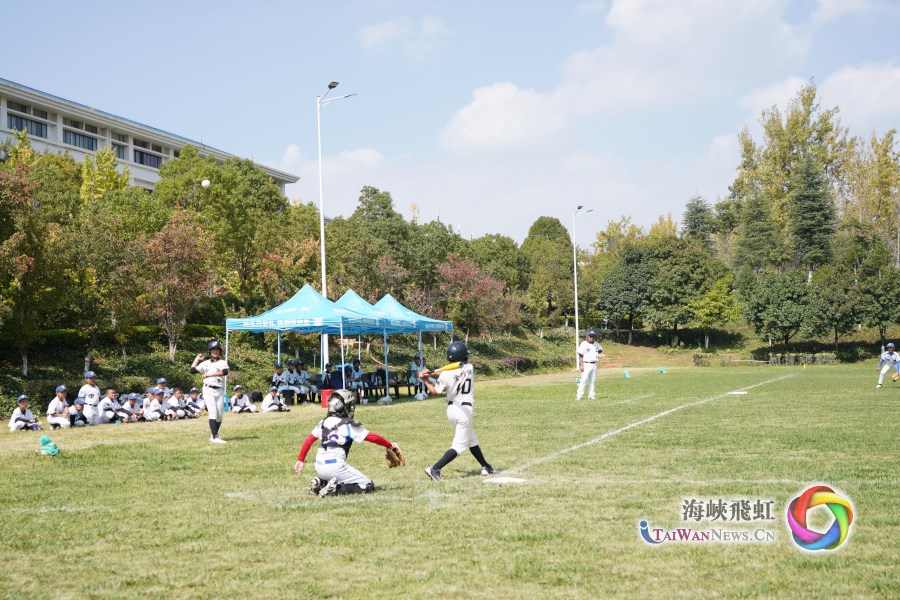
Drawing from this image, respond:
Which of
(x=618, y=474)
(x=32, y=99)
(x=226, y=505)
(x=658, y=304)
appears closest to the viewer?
(x=226, y=505)

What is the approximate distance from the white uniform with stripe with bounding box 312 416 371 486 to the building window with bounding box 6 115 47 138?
56.1 meters

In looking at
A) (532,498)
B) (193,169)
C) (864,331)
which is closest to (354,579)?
(532,498)

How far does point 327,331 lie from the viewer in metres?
28.2

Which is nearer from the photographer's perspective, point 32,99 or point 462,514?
point 462,514

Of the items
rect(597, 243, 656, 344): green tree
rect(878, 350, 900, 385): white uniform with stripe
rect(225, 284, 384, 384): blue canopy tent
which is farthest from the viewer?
rect(597, 243, 656, 344): green tree

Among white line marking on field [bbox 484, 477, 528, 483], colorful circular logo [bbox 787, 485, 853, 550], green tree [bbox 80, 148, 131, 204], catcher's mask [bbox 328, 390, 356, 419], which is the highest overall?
green tree [bbox 80, 148, 131, 204]

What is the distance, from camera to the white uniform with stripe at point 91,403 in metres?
18.8

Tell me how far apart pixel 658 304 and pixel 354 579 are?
63.5 meters

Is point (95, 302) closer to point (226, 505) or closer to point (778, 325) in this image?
point (226, 505)

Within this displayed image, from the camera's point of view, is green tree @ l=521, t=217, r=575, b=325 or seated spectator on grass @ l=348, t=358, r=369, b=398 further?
green tree @ l=521, t=217, r=575, b=325

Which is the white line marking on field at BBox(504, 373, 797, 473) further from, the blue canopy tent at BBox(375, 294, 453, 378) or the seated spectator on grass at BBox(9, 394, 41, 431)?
the seated spectator on grass at BBox(9, 394, 41, 431)

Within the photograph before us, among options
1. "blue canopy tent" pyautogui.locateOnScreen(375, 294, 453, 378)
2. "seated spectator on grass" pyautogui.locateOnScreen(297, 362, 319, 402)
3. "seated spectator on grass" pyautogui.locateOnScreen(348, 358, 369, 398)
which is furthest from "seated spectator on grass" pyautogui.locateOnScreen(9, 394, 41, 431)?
"blue canopy tent" pyautogui.locateOnScreen(375, 294, 453, 378)

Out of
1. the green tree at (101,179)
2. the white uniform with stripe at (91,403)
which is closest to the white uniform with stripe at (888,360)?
the white uniform with stripe at (91,403)

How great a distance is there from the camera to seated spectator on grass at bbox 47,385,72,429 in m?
17.9
